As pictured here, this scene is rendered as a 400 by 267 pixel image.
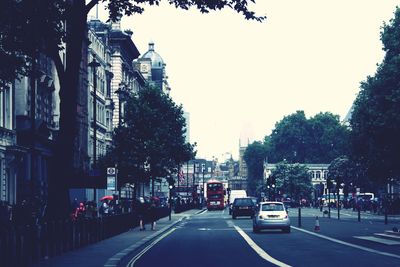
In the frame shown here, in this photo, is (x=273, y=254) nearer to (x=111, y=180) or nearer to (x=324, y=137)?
(x=111, y=180)

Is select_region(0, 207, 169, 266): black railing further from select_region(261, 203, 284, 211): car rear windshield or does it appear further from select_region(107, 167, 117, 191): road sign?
select_region(261, 203, 284, 211): car rear windshield

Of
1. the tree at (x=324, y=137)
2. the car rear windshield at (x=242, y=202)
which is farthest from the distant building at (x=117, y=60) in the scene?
the tree at (x=324, y=137)

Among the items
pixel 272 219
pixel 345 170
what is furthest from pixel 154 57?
pixel 272 219

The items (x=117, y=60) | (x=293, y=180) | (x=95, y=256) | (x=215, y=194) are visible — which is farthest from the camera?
(x=293, y=180)

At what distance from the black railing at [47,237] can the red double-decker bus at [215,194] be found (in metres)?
67.5

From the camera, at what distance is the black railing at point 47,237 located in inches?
763

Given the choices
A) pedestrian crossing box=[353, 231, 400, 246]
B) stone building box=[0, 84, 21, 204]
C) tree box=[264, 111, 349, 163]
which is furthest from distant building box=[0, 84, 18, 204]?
tree box=[264, 111, 349, 163]

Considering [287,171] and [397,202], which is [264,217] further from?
[287,171]

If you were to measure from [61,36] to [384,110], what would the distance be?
1449 inches

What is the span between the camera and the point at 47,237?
79.9 ft

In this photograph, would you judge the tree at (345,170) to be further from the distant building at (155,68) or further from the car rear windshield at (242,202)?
the car rear windshield at (242,202)

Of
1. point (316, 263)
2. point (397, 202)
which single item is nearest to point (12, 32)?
point (316, 263)

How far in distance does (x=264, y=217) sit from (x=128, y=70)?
61.6 m

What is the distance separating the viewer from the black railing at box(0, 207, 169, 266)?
1938cm
